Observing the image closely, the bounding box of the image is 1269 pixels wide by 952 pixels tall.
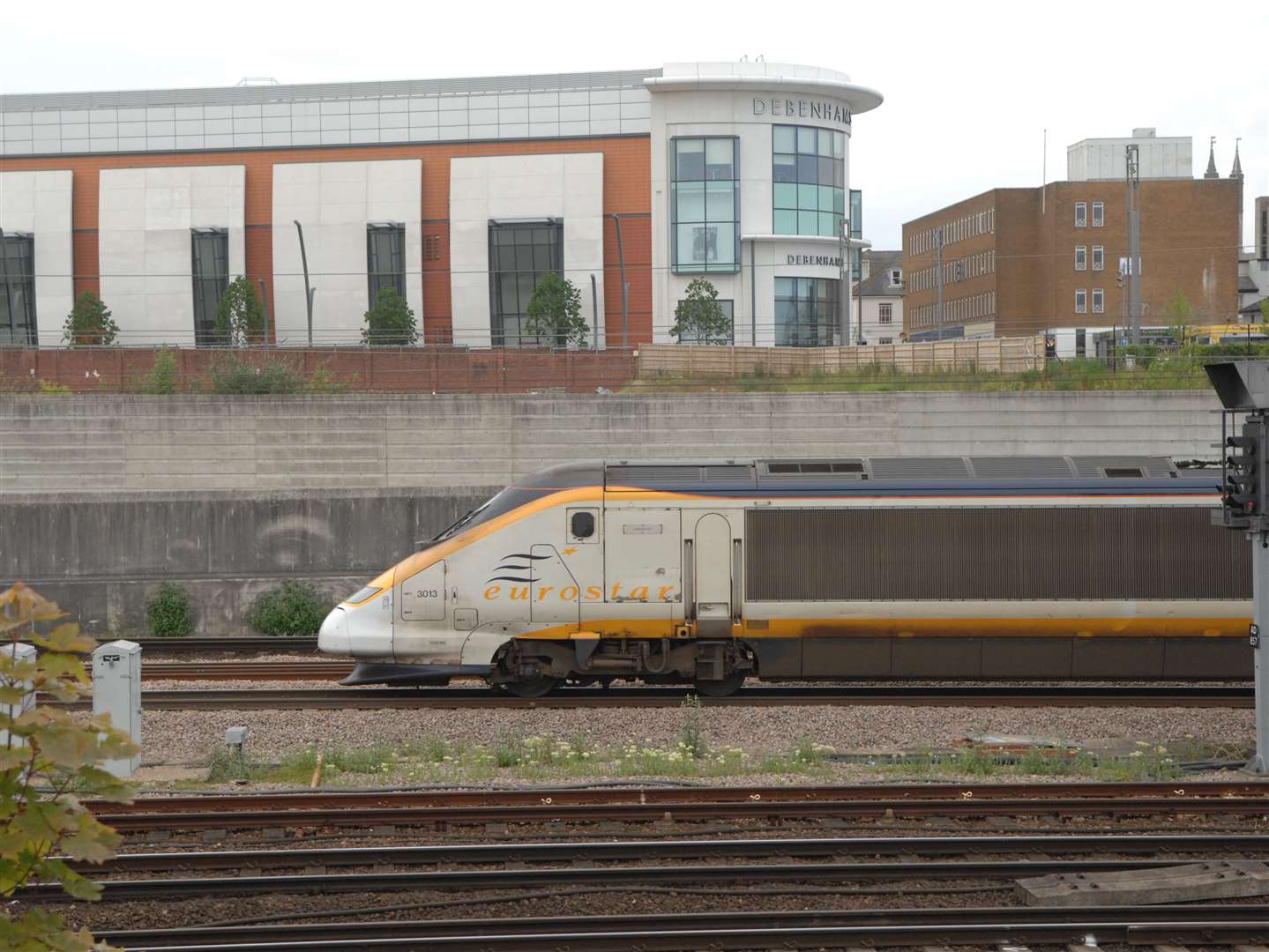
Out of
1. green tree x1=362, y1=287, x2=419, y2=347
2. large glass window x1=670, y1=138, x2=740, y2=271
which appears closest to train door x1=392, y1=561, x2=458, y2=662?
green tree x1=362, y1=287, x2=419, y2=347

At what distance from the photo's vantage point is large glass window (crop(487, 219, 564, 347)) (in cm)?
4619

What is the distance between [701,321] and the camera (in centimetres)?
4216

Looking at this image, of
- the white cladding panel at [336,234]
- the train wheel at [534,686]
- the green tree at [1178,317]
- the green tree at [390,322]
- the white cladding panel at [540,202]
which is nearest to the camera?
the train wheel at [534,686]

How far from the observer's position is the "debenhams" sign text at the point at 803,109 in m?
46.0

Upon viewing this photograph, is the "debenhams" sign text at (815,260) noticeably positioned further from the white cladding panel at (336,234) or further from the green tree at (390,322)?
the green tree at (390,322)

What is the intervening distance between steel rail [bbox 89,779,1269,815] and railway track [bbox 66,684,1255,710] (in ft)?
15.1

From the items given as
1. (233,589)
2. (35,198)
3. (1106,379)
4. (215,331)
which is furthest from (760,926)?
(35,198)

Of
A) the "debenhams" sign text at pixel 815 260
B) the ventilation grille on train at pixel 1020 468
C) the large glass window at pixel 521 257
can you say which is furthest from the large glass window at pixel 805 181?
the ventilation grille on train at pixel 1020 468

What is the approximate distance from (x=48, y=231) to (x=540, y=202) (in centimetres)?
1802

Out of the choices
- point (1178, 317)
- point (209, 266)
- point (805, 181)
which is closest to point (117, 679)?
point (209, 266)

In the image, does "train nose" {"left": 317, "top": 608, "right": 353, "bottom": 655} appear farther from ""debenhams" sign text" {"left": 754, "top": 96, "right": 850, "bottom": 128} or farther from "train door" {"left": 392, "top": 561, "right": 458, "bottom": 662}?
""debenhams" sign text" {"left": 754, "top": 96, "right": 850, "bottom": 128}

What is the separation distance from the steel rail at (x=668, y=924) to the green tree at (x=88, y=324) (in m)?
39.0

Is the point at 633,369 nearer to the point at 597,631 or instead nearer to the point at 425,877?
the point at 597,631

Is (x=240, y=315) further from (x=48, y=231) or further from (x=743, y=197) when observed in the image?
(x=743, y=197)
